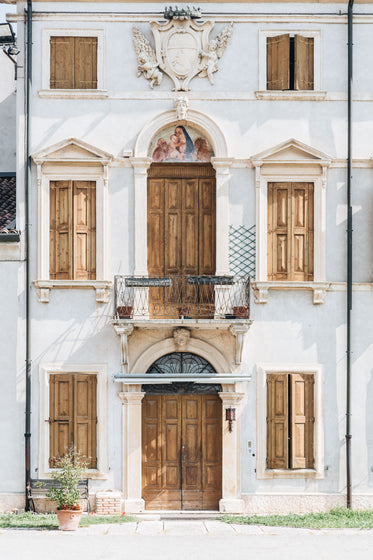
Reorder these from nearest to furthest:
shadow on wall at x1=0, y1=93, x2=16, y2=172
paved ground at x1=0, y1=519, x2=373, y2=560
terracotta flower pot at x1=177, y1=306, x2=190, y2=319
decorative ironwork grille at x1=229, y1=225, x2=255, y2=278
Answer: paved ground at x1=0, y1=519, x2=373, y2=560 < terracotta flower pot at x1=177, y1=306, x2=190, y2=319 < decorative ironwork grille at x1=229, y1=225, x2=255, y2=278 < shadow on wall at x1=0, y1=93, x2=16, y2=172

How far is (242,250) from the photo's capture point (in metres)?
21.9

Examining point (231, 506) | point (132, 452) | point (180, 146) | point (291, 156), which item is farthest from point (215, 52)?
point (231, 506)

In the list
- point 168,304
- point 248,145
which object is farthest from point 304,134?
point 168,304

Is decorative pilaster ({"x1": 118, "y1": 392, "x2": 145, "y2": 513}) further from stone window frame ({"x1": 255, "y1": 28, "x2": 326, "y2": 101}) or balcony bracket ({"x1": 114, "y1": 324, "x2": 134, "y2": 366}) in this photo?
stone window frame ({"x1": 255, "y1": 28, "x2": 326, "y2": 101})

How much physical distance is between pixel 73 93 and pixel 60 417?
24.3 feet

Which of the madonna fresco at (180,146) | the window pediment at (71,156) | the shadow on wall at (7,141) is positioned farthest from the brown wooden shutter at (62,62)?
the shadow on wall at (7,141)

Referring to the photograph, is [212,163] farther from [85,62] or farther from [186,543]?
[186,543]

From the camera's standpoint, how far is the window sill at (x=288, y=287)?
21.7 m

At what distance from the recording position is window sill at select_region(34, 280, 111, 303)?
70.8 ft

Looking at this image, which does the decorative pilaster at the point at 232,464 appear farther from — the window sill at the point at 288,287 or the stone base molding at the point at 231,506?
the window sill at the point at 288,287

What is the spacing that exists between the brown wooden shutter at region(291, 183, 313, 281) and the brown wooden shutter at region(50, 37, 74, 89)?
5755mm

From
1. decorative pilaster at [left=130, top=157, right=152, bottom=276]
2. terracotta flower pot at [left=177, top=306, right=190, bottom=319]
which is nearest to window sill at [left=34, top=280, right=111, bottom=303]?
decorative pilaster at [left=130, top=157, right=152, bottom=276]

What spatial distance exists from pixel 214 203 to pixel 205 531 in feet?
24.3

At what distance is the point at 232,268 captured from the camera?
21.9m
